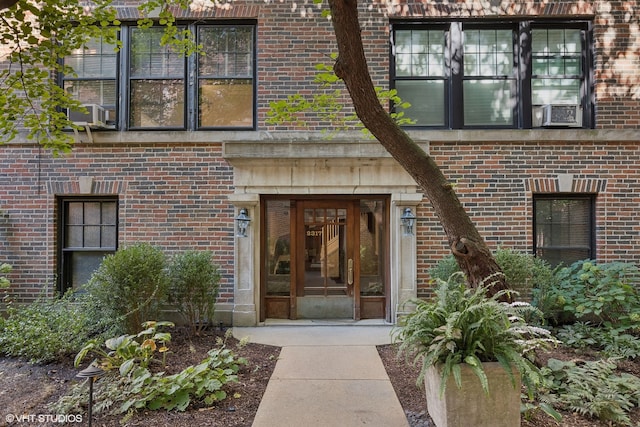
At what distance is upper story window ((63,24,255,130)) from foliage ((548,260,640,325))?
5848 millimetres

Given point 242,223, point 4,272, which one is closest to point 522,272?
point 242,223

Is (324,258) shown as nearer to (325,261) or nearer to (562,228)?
(325,261)

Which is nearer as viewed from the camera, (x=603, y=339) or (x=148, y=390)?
(x=148, y=390)

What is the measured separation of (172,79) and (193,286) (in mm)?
3670

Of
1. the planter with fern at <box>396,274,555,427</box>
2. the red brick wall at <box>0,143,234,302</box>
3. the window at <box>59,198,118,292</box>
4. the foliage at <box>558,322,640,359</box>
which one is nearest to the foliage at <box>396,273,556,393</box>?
the planter with fern at <box>396,274,555,427</box>

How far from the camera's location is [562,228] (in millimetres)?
6895

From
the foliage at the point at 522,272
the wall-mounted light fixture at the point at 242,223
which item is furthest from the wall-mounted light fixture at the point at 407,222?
the wall-mounted light fixture at the point at 242,223

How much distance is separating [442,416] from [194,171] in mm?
5370

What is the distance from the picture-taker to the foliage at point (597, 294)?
581cm

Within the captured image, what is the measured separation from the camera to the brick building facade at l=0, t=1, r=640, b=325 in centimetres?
670

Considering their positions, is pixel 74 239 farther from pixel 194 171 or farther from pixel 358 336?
pixel 358 336

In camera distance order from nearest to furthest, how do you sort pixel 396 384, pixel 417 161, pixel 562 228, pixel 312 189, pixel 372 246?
pixel 417 161
pixel 396 384
pixel 312 189
pixel 562 228
pixel 372 246

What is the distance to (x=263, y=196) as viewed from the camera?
694 centimetres

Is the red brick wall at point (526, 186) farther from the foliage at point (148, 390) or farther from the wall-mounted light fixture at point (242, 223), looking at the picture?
the foliage at point (148, 390)
